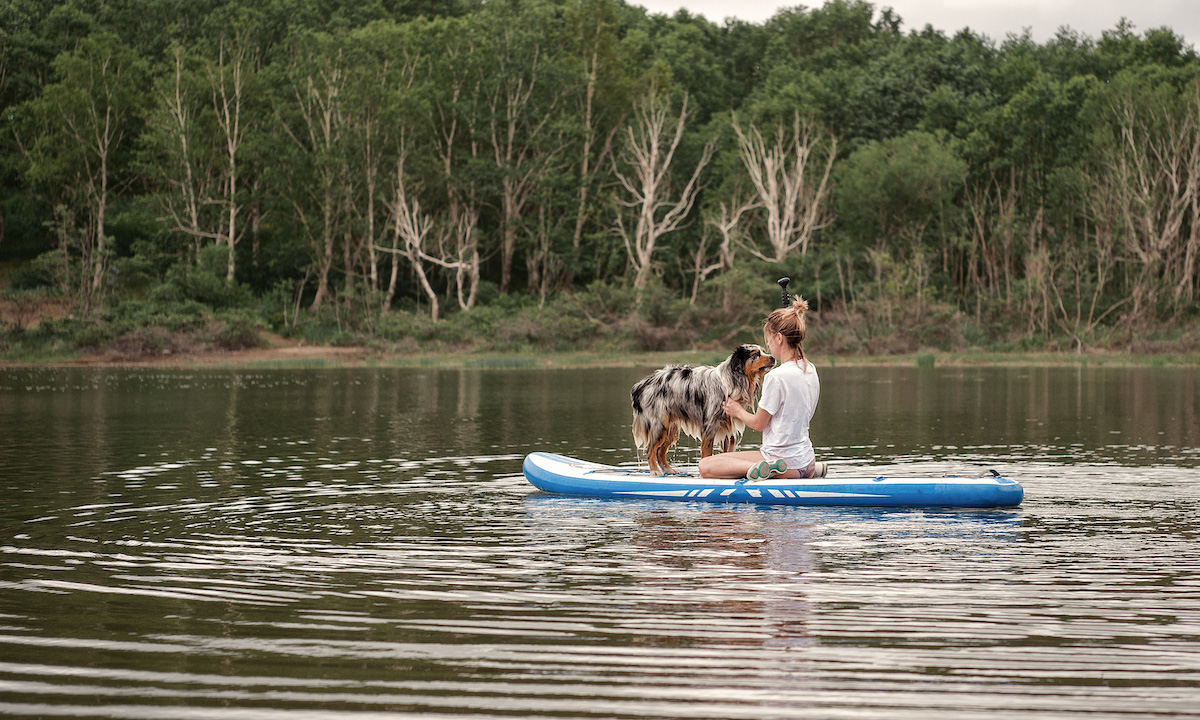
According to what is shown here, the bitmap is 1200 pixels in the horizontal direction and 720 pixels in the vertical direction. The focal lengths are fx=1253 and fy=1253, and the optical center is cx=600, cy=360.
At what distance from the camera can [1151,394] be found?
27.9 meters

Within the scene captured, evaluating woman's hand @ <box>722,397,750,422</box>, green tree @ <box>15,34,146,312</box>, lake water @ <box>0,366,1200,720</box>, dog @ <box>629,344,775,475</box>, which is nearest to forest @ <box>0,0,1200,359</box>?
green tree @ <box>15,34,146,312</box>

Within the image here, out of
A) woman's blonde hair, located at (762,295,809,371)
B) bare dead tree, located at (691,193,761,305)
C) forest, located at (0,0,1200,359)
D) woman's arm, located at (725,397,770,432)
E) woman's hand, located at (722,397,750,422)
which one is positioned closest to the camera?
woman's blonde hair, located at (762,295,809,371)

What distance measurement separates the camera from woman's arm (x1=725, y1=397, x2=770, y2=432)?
11.1 meters

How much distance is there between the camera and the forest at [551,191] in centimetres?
5009

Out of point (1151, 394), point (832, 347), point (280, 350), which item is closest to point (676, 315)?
point (832, 347)

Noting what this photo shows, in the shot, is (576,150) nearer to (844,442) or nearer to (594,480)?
(844,442)

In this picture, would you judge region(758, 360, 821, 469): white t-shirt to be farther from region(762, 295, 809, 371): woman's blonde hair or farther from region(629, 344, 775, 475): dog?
region(629, 344, 775, 475): dog

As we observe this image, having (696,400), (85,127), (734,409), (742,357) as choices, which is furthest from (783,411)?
(85,127)

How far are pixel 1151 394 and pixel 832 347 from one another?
767 inches

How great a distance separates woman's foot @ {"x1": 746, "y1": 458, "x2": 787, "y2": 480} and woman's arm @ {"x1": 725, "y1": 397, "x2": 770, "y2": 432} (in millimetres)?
428

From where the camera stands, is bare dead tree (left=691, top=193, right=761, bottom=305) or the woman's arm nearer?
the woman's arm

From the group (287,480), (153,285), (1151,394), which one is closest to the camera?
(287,480)

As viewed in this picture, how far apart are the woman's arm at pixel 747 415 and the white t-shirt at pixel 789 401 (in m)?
0.06

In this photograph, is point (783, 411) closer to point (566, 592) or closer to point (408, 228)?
point (566, 592)
